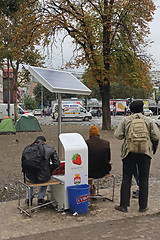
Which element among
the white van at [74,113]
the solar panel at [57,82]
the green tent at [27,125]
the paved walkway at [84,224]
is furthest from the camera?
the white van at [74,113]

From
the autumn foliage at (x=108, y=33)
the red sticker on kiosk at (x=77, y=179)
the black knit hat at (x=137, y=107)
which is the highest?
the autumn foliage at (x=108, y=33)

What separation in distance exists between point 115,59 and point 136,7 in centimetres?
298

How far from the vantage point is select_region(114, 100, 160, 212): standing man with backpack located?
17.7 ft

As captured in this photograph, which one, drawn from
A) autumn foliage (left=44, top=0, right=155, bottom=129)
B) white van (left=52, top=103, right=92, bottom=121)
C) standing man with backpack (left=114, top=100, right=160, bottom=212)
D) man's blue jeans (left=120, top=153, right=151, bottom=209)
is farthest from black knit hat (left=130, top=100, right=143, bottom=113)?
white van (left=52, top=103, right=92, bottom=121)

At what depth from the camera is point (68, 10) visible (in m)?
18.2

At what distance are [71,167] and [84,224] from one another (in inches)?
38.4

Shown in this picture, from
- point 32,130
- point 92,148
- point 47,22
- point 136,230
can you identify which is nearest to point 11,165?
point 92,148

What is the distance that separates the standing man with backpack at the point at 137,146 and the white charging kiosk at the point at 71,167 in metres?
0.67

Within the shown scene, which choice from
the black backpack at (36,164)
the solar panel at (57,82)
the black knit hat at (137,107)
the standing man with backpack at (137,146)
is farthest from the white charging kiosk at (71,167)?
the black knit hat at (137,107)

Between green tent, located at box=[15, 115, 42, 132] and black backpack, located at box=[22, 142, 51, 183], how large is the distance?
16.0 meters

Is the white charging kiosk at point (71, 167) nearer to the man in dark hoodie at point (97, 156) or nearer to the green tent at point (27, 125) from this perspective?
the man in dark hoodie at point (97, 156)

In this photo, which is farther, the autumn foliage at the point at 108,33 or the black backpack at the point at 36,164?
the autumn foliage at the point at 108,33

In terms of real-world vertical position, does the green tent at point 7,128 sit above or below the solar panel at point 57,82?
below

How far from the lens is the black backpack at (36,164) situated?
5.41m
